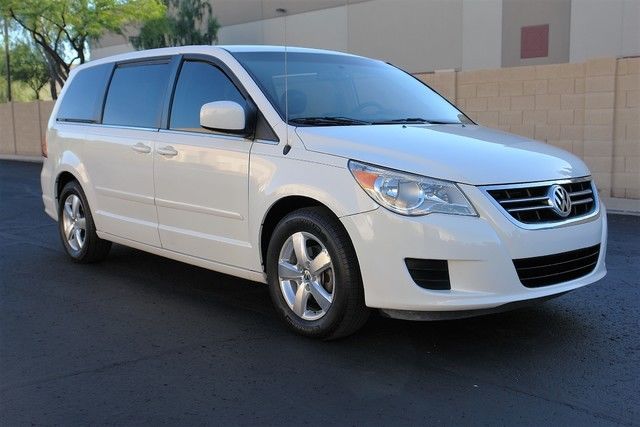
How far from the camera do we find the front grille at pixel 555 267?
3.77 metres

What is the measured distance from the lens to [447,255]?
12.0 ft

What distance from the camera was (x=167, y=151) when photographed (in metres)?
5.09

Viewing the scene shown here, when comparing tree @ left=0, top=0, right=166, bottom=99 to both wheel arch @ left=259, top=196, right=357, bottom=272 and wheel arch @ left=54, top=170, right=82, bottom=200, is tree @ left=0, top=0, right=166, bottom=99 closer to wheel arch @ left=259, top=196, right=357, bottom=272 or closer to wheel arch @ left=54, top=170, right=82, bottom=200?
wheel arch @ left=54, top=170, right=82, bottom=200

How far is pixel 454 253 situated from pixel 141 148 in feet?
9.15

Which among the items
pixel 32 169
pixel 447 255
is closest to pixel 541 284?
pixel 447 255

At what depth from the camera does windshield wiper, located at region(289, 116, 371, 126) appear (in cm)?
445

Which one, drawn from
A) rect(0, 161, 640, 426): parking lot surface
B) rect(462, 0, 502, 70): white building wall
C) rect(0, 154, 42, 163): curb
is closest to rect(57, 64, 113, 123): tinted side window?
rect(0, 161, 640, 426): parking lot surface

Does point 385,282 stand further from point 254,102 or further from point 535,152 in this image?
point 254,102

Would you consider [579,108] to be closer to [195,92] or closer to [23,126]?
[195,92]

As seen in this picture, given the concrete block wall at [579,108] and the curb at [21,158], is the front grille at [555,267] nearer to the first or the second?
the concrete block wall at [579,108]

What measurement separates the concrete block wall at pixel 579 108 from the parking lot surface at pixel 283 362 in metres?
5.74

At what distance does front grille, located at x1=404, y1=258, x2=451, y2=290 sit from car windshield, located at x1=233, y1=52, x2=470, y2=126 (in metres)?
1.21

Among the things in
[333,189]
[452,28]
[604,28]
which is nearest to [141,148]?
[333,189]

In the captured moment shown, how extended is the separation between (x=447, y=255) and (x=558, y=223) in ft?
2.38
